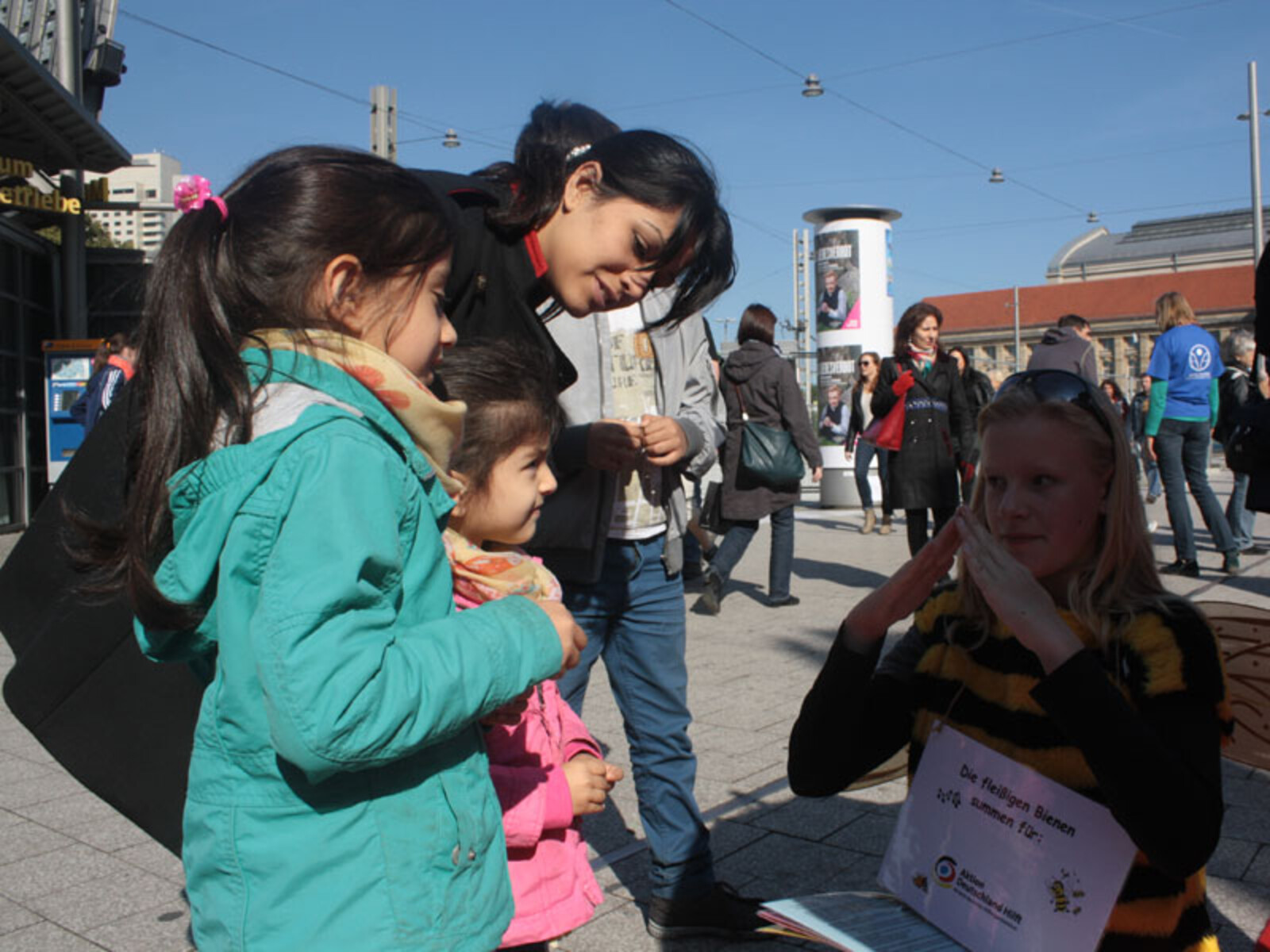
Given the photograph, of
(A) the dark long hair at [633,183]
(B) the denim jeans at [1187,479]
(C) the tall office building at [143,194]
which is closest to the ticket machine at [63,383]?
(C) the tall office building at [143,194]

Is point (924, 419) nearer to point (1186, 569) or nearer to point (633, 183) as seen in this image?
point (1186, 569)

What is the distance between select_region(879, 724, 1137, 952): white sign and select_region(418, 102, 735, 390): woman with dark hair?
96 centimetres

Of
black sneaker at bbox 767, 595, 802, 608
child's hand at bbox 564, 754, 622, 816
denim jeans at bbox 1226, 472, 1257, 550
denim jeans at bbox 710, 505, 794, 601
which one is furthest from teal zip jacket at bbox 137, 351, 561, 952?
denim jeans at bbox 1226, 472, 1257, 550

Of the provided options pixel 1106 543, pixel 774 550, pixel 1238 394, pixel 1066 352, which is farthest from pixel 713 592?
pixel 1106 543

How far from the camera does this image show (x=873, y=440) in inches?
296

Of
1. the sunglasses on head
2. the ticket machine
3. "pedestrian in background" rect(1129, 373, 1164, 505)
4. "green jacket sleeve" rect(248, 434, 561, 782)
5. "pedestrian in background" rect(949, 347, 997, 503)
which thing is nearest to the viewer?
"green jacket sleeve" rect(248, 434, 561, 782)

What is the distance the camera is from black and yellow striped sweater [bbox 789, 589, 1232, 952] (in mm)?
1603

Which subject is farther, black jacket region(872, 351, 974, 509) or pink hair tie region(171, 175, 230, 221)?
black jacket region(872, 351, 974, 509)

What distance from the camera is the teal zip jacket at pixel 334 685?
4.14 feet

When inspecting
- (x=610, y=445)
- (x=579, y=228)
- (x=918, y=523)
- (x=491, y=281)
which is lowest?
(x=918, y=523)

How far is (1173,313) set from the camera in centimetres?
885

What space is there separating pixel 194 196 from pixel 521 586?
2.49ft

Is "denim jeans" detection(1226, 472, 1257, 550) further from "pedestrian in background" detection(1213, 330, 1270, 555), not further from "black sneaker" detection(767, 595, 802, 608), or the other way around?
"black sneaker" detection(767, 595, 802, 608)

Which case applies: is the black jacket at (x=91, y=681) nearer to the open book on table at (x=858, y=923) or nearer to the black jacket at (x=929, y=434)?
the open book on table at (x=858, y=923)
